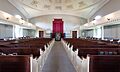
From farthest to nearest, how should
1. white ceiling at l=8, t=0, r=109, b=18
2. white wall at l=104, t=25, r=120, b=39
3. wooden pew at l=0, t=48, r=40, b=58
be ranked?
white ceiling at l=8, t=0, r=109, b=18, white wall at l=104, t=25, r=120, b=39, wooden pew at l=0, t=48, r=40, b=58

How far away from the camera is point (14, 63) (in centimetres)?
338

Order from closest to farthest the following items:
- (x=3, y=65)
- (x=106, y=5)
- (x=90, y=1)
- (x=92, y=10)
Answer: (x=3, y=65)
(x=106, y=5)
(x=90, y=1)
(x=92, y=10)

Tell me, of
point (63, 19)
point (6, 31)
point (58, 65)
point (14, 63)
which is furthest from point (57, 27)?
point (14, 63)

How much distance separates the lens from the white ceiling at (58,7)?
23078 mm

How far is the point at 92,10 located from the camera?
25844 mm

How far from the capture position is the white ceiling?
909 inches

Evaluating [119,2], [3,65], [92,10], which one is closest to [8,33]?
[119,2]

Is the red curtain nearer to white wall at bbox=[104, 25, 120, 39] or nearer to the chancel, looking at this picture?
the chancel

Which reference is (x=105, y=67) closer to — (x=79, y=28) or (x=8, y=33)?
(x=8, y=33)

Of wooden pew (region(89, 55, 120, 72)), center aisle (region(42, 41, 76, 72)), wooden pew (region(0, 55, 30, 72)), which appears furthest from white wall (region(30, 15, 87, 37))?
wooden pew (region(0, 55, 30, 72))

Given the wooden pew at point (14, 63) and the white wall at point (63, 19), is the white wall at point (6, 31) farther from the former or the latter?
the white wall at point (63, 19)

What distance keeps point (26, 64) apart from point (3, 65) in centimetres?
42

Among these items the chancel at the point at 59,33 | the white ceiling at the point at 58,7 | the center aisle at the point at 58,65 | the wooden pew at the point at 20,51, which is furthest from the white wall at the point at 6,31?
the wooden pew at the point at 20,51

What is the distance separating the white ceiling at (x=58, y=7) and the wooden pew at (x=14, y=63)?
57.5 ft
